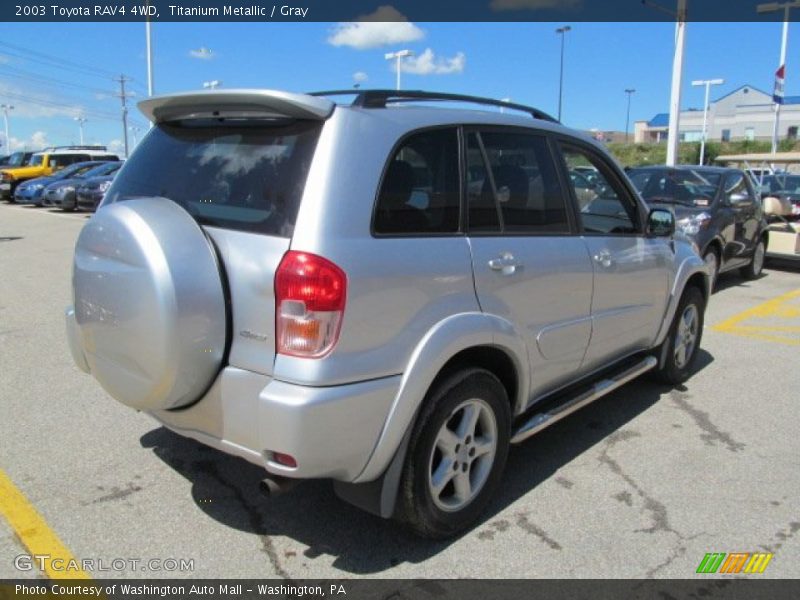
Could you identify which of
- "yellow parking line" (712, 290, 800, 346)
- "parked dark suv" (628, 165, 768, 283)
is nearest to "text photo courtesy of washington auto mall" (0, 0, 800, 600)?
"yellow parking line" (712, 290, 800, 346)

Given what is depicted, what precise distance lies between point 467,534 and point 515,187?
1.67m

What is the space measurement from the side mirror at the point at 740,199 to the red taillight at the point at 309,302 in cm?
827

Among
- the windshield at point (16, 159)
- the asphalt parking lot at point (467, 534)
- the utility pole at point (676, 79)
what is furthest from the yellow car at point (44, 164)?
the asphalt parking lot at point (467, 534)

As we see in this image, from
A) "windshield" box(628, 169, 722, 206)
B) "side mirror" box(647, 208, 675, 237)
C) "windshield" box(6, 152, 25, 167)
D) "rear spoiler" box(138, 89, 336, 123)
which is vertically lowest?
"side mirror" box(647, 208, 675, 237)

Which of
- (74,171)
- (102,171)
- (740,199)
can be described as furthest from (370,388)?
(74,171)

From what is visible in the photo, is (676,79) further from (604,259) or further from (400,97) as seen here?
(400,97)

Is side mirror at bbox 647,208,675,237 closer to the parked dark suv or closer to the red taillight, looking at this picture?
the red taillight

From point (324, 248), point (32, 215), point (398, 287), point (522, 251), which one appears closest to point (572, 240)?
point (522, 251)

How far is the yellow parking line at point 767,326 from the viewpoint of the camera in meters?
6.89

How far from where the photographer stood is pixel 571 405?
11.9 ft

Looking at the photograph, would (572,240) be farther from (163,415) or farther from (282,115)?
(163,415)

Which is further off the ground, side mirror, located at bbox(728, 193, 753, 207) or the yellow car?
the yellow car

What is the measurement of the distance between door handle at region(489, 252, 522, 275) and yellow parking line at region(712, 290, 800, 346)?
4846 millimetres
